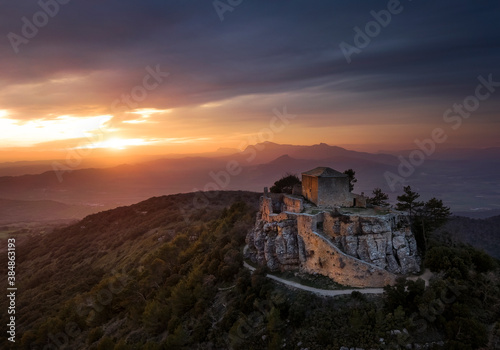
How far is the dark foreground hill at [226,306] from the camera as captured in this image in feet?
78.7

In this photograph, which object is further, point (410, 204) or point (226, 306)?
point (410, 204)

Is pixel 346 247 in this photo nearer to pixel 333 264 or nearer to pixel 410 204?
pixel 333 264

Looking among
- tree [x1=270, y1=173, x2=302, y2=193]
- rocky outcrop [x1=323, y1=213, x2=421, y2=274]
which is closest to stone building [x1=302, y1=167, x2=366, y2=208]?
rocky outcrop [x1=323, y1=213, x2=421, y2=274]

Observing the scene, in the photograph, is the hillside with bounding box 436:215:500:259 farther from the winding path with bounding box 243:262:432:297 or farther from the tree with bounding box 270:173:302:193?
the winding path with bounding box 243:262:432:297

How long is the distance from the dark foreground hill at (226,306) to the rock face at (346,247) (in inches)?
78.6

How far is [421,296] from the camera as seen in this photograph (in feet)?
82.7

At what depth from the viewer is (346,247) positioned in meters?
30.1

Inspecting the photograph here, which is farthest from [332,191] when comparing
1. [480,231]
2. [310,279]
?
[480,231]

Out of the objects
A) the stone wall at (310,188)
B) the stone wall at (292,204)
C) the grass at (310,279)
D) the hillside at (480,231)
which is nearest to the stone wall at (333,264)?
the grass at (310,279)

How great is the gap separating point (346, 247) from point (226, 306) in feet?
39.9

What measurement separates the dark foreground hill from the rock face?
6.55ft

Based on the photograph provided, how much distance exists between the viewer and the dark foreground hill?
24000 millimetres

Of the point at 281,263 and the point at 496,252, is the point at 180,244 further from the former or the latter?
the point at 496,252

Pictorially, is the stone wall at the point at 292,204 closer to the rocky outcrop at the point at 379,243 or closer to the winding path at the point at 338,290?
the rocky outcrop at the point at 379,243
